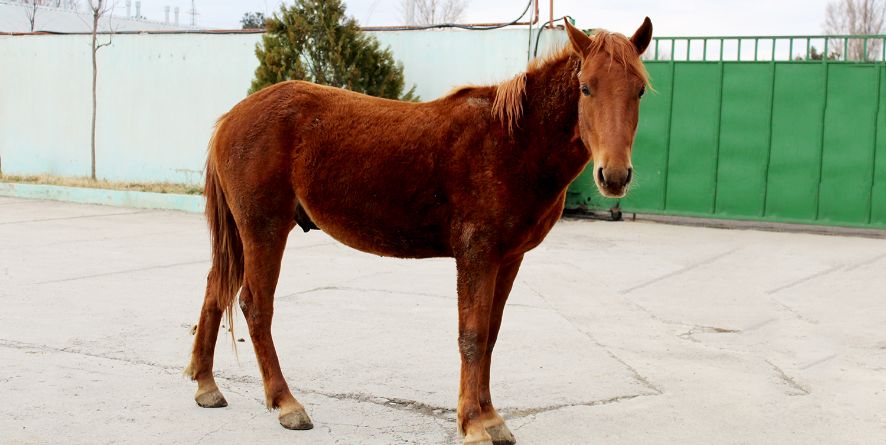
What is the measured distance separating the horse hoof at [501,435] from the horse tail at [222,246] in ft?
4.86

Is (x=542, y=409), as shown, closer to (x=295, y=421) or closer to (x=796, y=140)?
(x=295, y=421)

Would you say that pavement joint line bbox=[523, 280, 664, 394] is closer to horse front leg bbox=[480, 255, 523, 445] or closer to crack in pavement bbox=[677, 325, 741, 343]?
crack in pavement bbox=[677, 325, 741, 343]

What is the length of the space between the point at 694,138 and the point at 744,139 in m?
0.63

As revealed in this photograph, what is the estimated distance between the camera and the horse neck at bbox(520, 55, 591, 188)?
4078 mm

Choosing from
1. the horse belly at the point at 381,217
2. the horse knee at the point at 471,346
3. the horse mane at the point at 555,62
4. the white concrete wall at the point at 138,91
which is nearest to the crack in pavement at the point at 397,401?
the horse knee at the point at 471,346

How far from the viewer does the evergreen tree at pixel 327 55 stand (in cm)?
1285

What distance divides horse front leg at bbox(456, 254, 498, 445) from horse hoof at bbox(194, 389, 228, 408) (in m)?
1.32

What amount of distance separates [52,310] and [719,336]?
4.70m

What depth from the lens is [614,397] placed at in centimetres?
498

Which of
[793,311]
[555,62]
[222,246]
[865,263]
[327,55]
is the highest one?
[327,55]

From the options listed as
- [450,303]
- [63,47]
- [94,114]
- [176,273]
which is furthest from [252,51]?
[450,303]

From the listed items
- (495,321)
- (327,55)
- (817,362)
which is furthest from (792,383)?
(327,55)

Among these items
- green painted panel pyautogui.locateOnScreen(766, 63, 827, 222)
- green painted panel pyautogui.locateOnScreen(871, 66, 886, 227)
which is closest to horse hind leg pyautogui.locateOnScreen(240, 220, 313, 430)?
green painted panel pyautogui.locateOnScreen(766, 63, 827, 222)

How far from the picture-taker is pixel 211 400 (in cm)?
474
